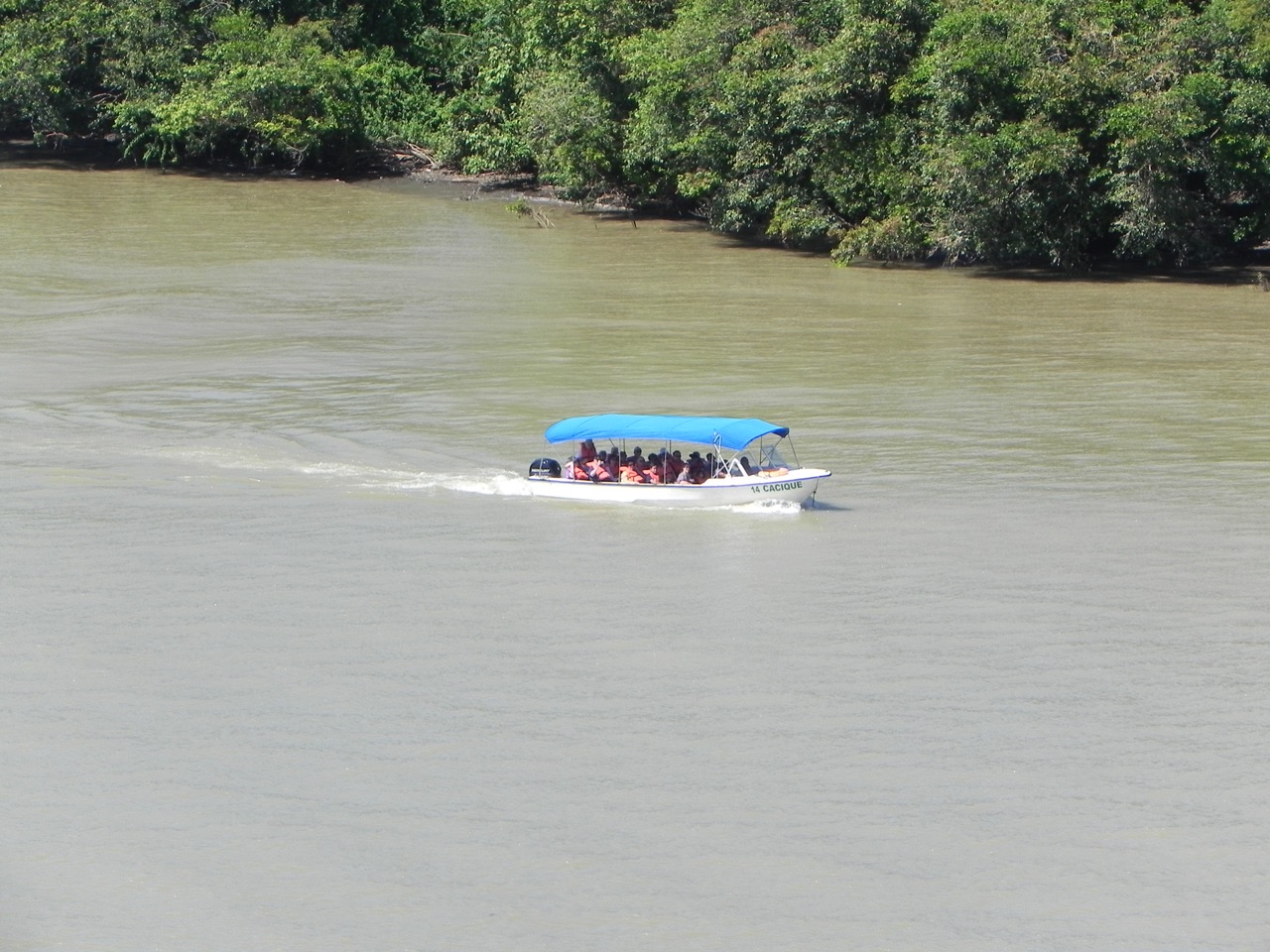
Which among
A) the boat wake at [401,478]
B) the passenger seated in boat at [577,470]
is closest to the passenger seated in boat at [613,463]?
the passenger seated in boat at [577,470]

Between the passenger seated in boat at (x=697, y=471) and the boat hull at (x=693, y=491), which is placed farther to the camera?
the passenger seated in boat at (x=697, y=471)

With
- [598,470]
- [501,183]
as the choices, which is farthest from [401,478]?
[501,183]

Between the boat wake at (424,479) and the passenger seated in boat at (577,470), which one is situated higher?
the passenger seated in boat at (577,470)

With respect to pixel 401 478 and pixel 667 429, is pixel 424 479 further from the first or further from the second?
pixel 667 429

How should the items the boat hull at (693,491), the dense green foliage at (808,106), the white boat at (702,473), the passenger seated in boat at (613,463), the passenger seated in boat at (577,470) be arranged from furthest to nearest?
the dense green foliage at (808,106) < the passenger seated in boat at (613,463) < the passenger seated in boat at (577,470) < the white boat at (702,473) < the boat hull at (693,491)

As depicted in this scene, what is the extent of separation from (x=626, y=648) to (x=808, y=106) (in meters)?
23.9

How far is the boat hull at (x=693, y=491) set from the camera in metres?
20.6

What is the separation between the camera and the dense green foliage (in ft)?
114

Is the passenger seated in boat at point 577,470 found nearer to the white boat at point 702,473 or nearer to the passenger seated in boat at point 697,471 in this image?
the white boat at point 702,473

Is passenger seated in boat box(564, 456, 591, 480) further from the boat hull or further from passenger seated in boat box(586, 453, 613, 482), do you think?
the boat hull

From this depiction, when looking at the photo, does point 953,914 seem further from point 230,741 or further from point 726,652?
point 230,741

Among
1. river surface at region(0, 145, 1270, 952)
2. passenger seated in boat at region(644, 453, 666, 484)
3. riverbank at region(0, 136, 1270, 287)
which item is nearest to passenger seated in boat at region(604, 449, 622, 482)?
passenger seated in boat at region(644, 453, 666, 484)

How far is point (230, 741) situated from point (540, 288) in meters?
21.6

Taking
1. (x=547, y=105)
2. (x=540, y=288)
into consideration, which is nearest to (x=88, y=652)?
(x=540, y=288)
